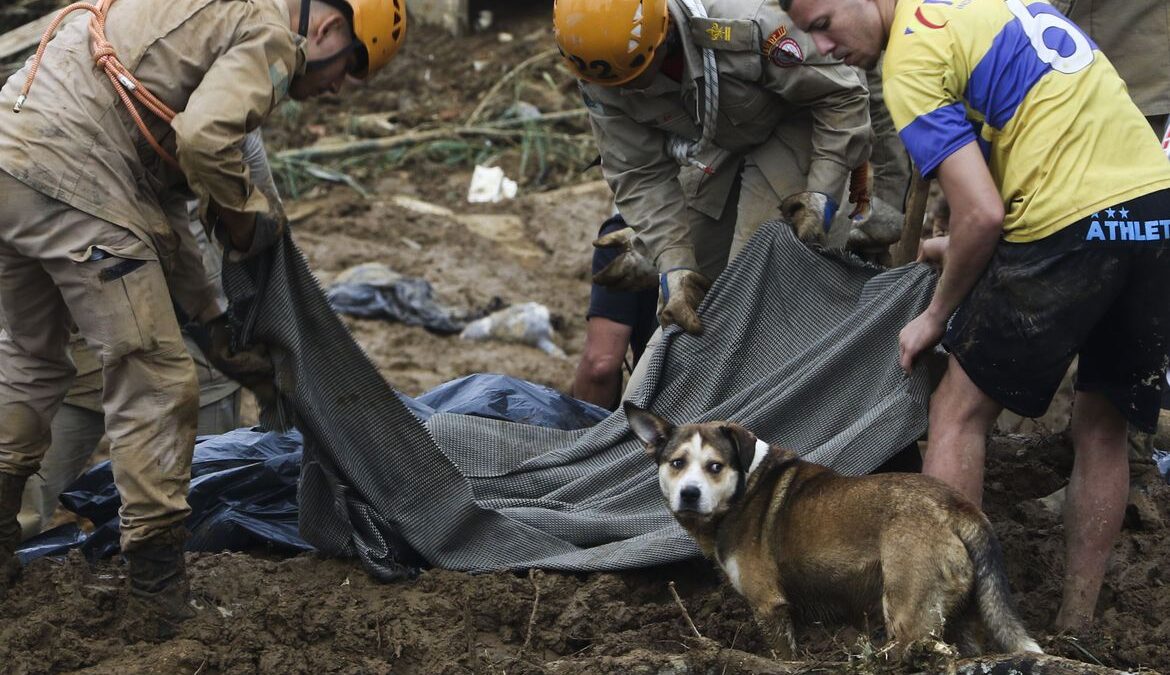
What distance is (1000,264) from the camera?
387 centimetres

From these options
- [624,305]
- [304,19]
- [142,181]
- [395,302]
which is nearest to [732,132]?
[624,305]

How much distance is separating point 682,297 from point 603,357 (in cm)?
156

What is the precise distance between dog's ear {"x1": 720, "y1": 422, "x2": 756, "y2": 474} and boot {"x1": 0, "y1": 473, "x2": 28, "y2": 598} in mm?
2325

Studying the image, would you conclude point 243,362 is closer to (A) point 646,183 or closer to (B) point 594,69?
(B) point 594,69

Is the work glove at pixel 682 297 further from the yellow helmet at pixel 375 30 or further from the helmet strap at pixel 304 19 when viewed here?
the helmet strap at pixel 304 19

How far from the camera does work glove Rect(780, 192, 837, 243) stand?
513cm

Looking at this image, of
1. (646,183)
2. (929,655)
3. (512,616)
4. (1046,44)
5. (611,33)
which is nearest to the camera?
(929,655)

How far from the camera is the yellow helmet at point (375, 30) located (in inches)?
169

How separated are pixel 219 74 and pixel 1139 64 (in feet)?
12.7

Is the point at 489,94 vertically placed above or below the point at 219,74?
below

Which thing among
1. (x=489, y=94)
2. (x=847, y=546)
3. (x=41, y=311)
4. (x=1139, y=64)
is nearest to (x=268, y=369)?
(x=41, y=311)

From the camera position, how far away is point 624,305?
6.84 m

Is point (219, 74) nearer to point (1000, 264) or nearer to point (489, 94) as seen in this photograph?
point (1000, 264)

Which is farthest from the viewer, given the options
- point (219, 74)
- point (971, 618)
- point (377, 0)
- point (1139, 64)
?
point (1139, 64)
